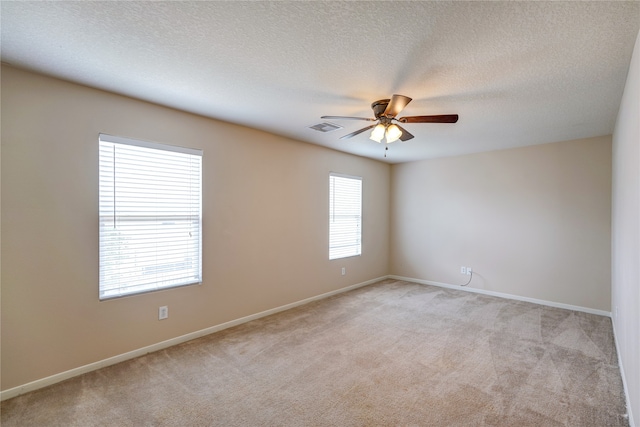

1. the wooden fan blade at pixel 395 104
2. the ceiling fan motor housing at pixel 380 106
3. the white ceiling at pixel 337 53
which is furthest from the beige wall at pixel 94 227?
the wooden fan blade at pixel 395 104

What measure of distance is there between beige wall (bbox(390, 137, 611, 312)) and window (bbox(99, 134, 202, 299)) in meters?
4.22

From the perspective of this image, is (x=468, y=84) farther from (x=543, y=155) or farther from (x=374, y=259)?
(x=374, y=259)

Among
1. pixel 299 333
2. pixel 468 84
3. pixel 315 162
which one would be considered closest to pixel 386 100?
pixel 468 84

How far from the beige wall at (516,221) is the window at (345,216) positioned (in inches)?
44.5

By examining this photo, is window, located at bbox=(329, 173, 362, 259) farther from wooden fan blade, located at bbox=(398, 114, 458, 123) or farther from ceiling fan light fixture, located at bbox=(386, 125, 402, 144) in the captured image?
wooden fan blade, located at bbox=(398, 114, 458, 123)

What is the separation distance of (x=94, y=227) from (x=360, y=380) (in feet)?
8.65

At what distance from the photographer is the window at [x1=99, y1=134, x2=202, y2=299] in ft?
8.84

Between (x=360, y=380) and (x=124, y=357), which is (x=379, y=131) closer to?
(x=360, y=380)

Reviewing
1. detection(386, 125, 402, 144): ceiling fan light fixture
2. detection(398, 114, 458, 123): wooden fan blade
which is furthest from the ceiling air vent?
detection(398, 114, 458, 123): wooden fan blade

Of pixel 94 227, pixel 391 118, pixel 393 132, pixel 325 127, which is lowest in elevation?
pixel 94 227

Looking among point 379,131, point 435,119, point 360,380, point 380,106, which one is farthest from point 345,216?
point 360,380

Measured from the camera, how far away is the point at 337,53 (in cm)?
203

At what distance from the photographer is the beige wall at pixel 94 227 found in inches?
89.0

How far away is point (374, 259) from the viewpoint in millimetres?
Answer: 5938
